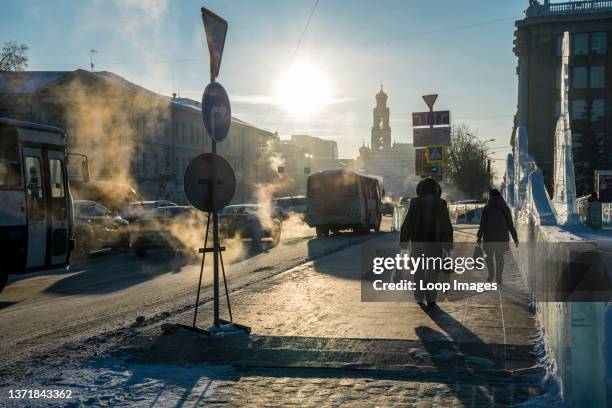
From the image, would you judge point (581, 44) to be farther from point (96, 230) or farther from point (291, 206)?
point (96, 230)

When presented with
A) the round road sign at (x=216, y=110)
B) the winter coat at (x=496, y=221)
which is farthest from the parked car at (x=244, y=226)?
the round road sign at (x=216, y=110)

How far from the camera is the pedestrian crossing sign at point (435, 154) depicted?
20.7m

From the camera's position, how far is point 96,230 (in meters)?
20.4

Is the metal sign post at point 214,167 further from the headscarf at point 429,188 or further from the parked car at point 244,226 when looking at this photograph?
the parked car at point 244,226

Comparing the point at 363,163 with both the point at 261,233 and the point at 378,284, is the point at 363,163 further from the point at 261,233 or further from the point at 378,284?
the point at 378,284

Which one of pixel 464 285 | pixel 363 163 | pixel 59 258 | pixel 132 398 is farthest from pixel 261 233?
pixel 363 163

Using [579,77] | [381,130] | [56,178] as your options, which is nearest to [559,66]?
[579,77]

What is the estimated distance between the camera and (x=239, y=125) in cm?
7875

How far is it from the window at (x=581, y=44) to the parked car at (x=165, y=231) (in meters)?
56.8

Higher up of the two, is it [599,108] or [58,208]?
[599,108]

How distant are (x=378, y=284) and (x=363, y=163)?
543 feet

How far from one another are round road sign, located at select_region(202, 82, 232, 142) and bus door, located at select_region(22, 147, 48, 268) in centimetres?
562

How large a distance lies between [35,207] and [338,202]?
18.8m

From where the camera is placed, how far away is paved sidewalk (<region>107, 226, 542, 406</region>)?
5.36 meters
